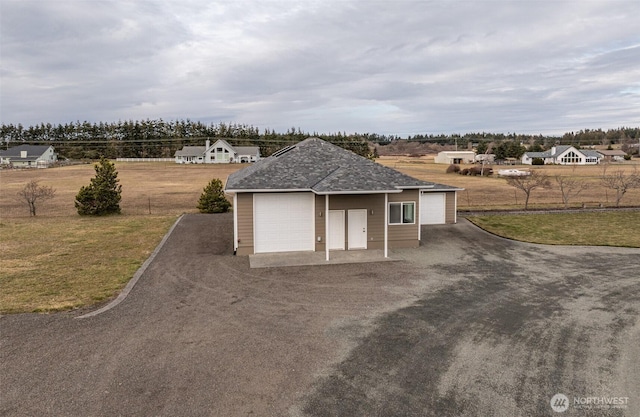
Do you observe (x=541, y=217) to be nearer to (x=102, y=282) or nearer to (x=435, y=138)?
(x=102, y=282)

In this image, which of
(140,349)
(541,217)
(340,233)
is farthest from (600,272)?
(140,349)

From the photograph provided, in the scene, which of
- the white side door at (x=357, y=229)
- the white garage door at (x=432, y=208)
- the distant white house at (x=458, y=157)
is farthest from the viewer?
the distant white house at (x=458, y=157)

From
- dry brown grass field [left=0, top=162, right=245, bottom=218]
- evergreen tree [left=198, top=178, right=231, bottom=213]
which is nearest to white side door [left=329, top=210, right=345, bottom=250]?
evergreen tree [left=198, top=178, right=231, bottom=213]

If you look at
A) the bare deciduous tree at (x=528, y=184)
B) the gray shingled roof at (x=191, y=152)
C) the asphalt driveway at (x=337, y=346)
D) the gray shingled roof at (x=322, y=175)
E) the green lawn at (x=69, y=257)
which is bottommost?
the asphalt driveway at (x=337, y=346)

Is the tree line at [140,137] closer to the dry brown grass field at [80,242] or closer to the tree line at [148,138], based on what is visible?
the tree line at [148,138]

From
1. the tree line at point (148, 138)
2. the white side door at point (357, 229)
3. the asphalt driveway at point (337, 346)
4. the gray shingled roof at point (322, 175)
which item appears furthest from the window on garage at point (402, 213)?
the tree line at point (148, 138)

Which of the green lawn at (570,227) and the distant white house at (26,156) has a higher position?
the distant white house at (26,156)

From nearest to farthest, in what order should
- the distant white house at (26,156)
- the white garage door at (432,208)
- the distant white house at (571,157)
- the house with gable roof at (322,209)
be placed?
1. the house with gable roof at (322,209)
2. the white garage door at (432,208)
3. the distant white house at (26,156)
4. the distant white house at (571,157)

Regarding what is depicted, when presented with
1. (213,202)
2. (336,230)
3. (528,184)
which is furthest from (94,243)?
(528,184)
